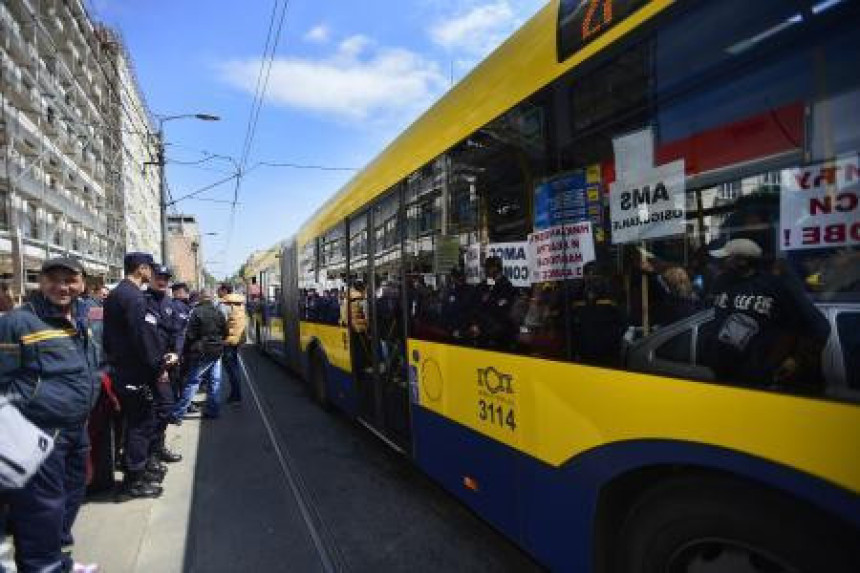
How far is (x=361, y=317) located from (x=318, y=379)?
9.32 feet

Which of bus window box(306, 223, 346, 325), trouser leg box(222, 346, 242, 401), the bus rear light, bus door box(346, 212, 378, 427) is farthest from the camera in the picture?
trouser leg box(222, 346, 242, 401)

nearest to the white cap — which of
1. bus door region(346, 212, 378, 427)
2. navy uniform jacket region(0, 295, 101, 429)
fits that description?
navy uniform jacket region(0, 295, 101, 429)

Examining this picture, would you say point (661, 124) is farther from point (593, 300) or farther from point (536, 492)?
point (536, 492)

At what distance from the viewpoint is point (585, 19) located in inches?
108

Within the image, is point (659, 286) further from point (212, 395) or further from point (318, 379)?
point (212, 395)

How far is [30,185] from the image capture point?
34312mm

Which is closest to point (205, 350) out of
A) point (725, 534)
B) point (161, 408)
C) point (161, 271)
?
point (161, 271)

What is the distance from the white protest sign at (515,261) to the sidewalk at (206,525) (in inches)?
85.7

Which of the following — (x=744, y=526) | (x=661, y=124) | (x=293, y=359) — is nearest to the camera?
(x=744, y=526)

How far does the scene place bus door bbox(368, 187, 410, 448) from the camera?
5.12 metres

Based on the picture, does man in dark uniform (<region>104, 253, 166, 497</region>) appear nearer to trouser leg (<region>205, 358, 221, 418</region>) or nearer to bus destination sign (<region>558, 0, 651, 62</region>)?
trouser leg (<region>205, 358, 221, 418</region>)

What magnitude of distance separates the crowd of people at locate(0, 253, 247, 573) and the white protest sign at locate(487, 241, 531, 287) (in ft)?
8.09

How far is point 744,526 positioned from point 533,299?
1.43m

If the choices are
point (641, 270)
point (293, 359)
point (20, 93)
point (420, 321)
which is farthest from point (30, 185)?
point (641, 270)
